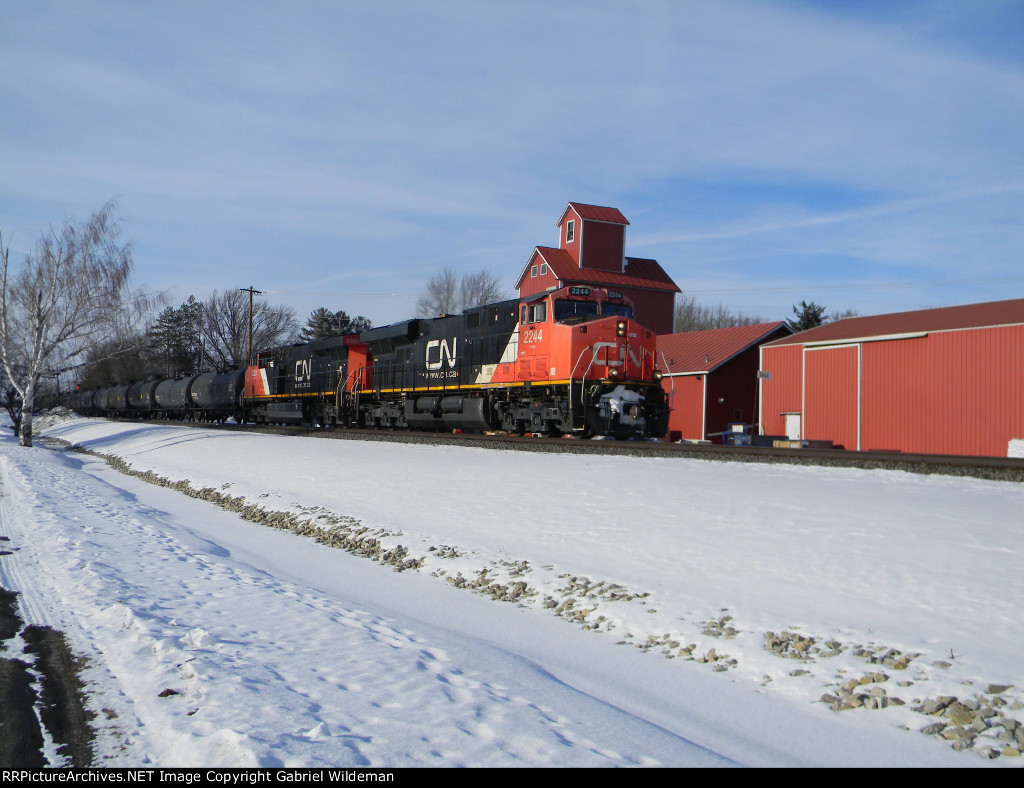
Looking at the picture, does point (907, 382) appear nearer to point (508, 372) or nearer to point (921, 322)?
point (921, 322)

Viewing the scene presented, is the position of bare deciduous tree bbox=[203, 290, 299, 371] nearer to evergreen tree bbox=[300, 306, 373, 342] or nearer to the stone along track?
evergreen tree bbox=[300, 306, 373, 342]

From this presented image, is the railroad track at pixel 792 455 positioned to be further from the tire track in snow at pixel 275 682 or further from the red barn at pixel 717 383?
the red barn at pixel 717 383

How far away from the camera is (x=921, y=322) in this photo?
78.4 feet

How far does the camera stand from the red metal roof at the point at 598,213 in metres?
43.4

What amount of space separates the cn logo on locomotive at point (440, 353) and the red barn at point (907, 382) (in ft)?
43.2

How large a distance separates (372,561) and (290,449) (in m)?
11.0

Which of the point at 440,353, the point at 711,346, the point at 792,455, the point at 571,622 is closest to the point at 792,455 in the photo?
the point at 792,455

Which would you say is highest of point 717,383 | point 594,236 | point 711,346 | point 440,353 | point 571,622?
point 594,236

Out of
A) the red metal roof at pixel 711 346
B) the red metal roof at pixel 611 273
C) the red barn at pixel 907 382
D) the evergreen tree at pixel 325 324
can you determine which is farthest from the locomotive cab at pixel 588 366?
the evergreen tree at pixel 325 324

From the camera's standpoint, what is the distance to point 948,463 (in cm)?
1109

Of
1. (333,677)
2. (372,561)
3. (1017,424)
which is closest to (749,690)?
(333,677)

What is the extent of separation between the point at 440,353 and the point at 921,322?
15.8m

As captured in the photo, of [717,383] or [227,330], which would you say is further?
[227,330]

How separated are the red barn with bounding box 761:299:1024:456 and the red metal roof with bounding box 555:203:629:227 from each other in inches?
729
